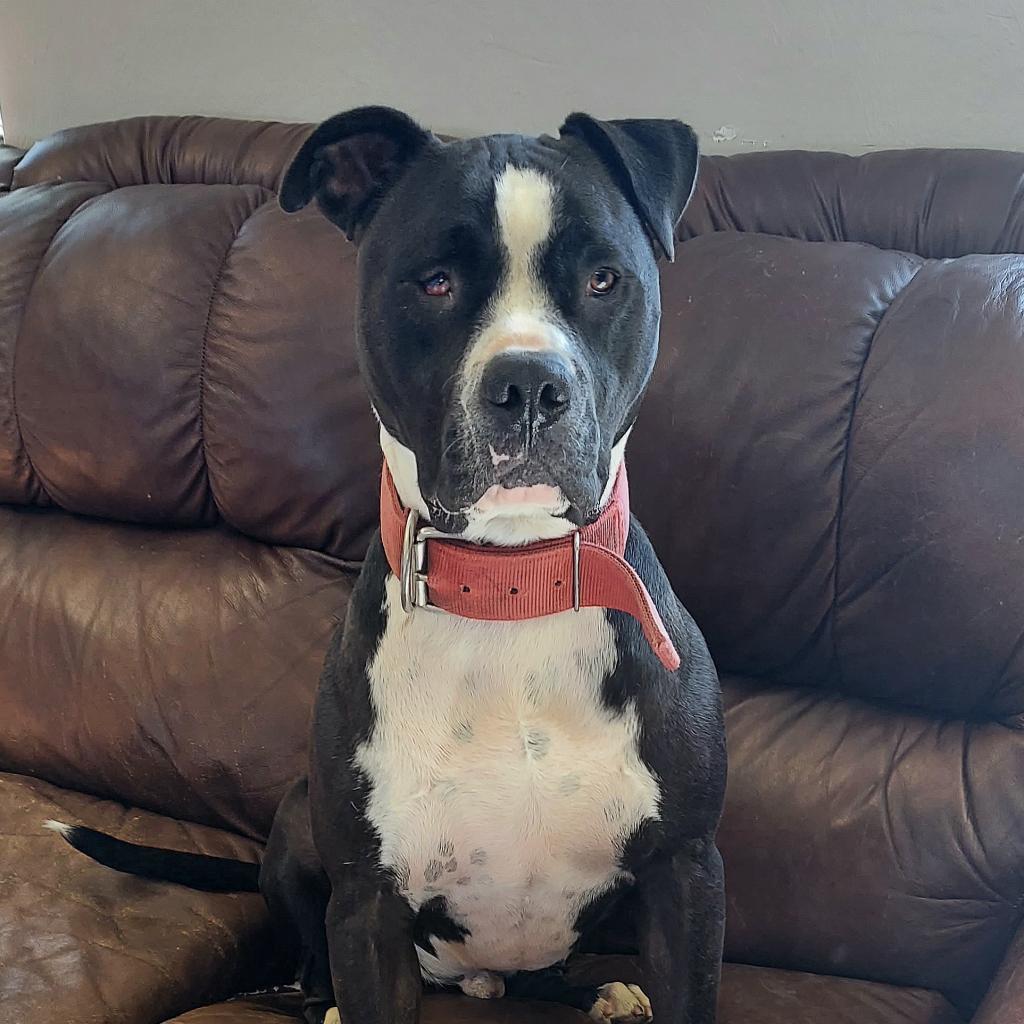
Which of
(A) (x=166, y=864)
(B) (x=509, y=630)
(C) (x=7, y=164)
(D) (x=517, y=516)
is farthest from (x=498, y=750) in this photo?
(C) (x=7, y=164)

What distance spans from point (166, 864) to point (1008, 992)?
1.14m

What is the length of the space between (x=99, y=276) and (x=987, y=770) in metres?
1.56

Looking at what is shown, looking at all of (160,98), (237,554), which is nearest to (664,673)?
(237,554)

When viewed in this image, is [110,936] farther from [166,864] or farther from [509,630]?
[509,630]

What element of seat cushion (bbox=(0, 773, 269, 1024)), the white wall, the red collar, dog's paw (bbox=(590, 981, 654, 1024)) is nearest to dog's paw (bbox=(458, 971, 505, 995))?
dog's paw (bbox=(590, 981, 654, 1024))

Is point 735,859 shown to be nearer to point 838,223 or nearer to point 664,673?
point 664,673

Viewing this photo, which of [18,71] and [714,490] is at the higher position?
[18,71]

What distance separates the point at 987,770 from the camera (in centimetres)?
150

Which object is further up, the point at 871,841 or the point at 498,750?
the point at 498,750

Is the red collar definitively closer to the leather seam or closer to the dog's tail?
the dog's tail

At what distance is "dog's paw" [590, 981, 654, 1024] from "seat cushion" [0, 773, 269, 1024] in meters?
0.54

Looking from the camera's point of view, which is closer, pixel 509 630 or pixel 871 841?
pixel 509 630

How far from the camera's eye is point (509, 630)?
124 cm

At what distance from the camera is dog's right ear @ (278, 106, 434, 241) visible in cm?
121
